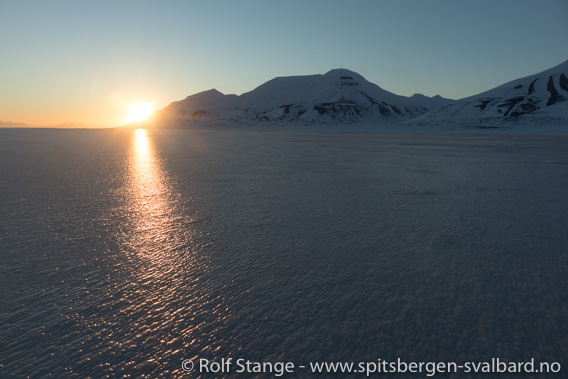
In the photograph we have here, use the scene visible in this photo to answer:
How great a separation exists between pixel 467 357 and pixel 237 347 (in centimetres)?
175

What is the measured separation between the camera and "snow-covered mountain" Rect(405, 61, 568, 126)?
8259cm

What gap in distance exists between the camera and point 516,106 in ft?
337

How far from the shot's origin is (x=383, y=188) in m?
8.95
